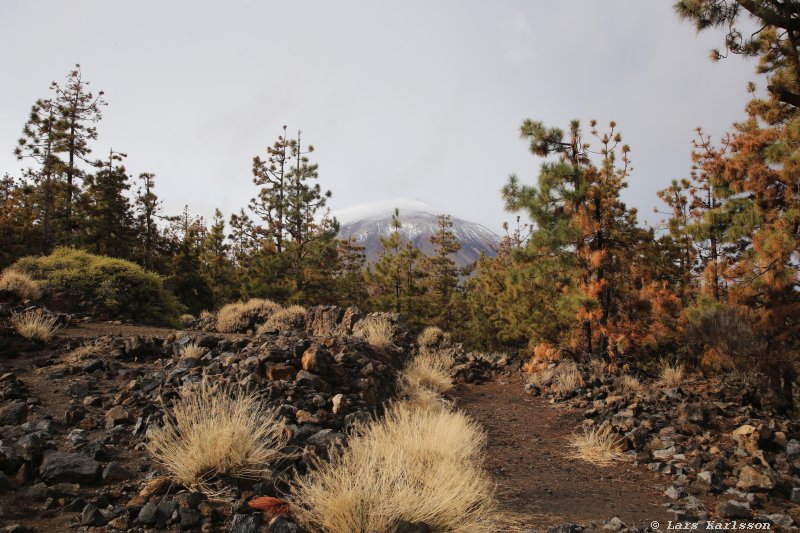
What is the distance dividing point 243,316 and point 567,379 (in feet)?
30.0

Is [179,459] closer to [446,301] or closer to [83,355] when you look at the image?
[83,355]

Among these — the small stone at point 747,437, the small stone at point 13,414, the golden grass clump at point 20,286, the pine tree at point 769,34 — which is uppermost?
the pine tree at point 769,34

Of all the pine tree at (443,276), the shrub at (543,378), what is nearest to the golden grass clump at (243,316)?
the shrub at (543,378)

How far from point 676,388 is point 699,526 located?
6.42m

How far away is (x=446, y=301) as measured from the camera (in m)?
27.5

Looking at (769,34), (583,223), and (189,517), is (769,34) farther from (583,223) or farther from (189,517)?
(189,517)

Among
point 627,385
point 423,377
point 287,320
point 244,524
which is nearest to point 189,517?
point 244,524

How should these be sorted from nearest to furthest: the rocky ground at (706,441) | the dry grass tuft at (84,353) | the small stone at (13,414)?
the small stone at (13,414)
the rocky ground at (706,441)
the dry grass tuft at (84,353)

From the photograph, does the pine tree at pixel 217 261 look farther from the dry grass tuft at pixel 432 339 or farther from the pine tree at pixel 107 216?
the dry grass tuft at pixel 432 339

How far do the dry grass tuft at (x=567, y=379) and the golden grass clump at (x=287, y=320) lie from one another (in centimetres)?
719

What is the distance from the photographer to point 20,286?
35.4 feet

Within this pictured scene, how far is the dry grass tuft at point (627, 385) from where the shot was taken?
10258mm

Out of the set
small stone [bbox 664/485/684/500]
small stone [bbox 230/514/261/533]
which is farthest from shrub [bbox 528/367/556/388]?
small stone [bbox 230/514/261/533]

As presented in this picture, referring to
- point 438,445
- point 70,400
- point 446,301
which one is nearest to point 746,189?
point 438,445
